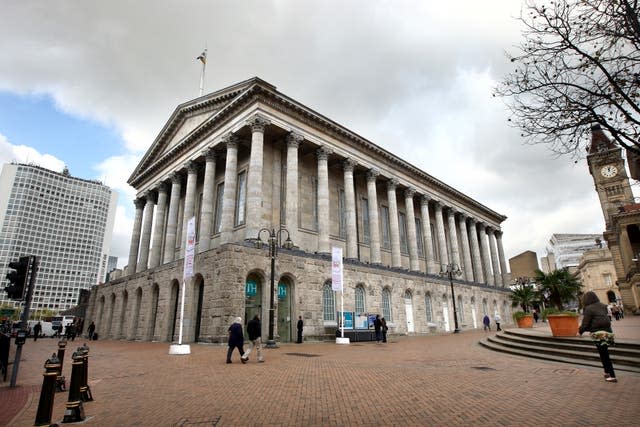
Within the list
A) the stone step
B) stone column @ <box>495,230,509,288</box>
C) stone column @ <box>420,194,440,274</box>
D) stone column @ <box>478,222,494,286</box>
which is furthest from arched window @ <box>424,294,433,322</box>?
stone column @ <box>495,230,509,288</box>

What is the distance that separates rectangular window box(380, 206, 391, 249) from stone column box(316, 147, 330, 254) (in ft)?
38.6

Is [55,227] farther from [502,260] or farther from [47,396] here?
[47,396]

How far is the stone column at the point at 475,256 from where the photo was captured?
164ft

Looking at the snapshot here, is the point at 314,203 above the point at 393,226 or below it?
above

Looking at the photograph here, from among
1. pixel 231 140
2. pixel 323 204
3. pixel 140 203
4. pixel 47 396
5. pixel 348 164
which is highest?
pixel 231 140

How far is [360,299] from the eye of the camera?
27.6m

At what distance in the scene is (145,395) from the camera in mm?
7762

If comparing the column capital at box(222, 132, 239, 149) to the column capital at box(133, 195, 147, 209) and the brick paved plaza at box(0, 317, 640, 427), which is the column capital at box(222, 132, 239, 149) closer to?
the column capital at box(133, 195, 147, 209)

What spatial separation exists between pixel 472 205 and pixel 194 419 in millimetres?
53314

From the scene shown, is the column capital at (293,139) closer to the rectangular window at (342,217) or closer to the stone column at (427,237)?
the rectangular window at (342,217)

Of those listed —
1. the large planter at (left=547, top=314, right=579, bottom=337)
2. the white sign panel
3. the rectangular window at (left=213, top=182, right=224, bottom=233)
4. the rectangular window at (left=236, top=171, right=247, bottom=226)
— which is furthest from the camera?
the rectangular window at (left=213, top=182, right=224, bottom=233)

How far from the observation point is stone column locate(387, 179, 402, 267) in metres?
34.8

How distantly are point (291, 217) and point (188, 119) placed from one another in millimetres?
17366

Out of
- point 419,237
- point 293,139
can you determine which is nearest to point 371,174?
point 293,139
